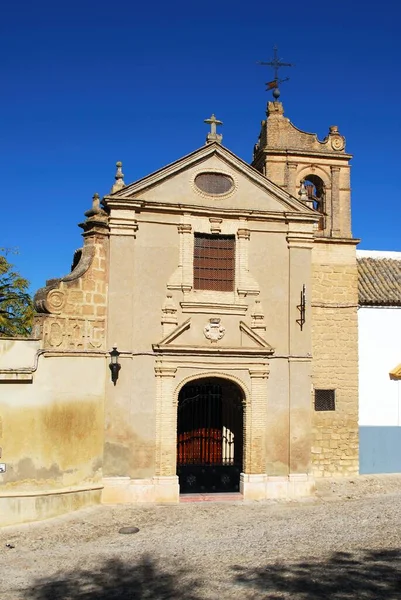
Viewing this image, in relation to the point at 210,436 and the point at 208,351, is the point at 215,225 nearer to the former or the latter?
the point at 208,351

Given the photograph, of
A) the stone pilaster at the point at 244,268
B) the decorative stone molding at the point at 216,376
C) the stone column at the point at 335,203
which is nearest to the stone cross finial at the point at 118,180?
the stone pilaster at the point at 244,268

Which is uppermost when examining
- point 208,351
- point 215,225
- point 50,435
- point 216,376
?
point 215,225

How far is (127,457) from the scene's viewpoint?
1622 cm

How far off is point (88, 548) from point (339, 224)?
43.8 feet

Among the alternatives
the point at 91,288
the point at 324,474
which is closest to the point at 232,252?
the point at 91,288

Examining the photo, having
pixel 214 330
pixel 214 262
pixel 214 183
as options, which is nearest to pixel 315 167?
pixel 214 183

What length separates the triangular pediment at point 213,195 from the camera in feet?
56.2

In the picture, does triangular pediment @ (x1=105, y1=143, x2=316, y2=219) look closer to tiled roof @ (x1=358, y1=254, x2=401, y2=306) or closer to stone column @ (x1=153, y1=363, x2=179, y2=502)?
tiled roof @ (x1=358, y1=254, x2=401, y2=306)

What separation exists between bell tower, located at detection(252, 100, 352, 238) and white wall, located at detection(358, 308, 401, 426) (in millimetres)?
3003

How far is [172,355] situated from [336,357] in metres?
5.92

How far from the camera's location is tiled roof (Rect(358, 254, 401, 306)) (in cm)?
2078

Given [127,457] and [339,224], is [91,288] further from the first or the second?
[339,224]

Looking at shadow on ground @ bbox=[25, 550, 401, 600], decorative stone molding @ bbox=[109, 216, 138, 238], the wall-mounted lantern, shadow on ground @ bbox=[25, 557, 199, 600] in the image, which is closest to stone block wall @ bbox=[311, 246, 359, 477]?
decorative stone molding @ bbox=[109, 216, 138, 238]

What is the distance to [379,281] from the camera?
2191 centimetres
